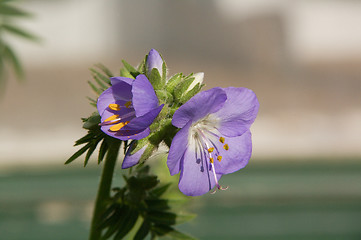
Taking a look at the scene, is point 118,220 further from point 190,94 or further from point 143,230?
point 190,94

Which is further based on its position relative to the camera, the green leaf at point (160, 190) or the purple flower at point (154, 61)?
the green leaf at point (160, 190)

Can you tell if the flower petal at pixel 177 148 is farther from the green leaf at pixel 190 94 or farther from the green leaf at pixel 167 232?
the green leaf at pixel 167 232

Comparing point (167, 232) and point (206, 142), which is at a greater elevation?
point (206, 142)

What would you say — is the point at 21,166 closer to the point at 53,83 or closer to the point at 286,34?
the point at 53,83

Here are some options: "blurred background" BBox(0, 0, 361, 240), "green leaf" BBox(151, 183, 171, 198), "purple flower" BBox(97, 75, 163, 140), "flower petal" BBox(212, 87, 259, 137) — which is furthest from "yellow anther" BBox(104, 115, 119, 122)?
"blurred background" BBox(0, 0, 361, 240)

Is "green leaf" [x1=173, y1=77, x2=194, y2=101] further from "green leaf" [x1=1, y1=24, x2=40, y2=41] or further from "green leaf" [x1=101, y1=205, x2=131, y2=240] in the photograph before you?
"green leaf" [x1=1, y1=24, x2=40, y2=41]

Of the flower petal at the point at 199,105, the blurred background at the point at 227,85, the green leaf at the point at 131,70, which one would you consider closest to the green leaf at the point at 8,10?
the green leaf at the point at 131,70

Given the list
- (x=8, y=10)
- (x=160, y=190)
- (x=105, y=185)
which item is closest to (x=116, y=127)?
(x=105, y=185)
